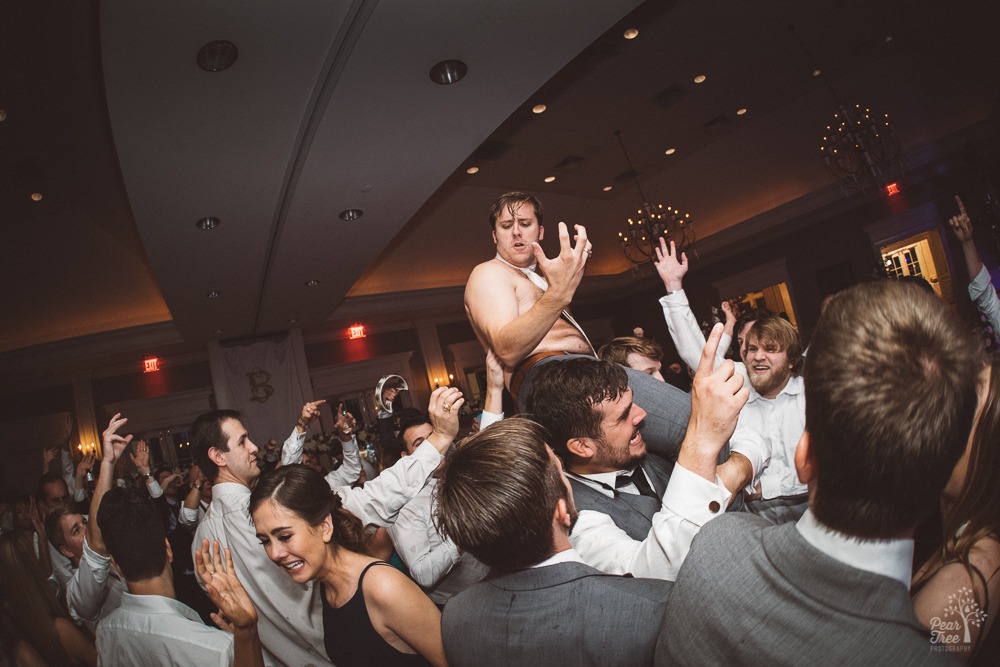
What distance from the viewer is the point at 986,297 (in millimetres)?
3701

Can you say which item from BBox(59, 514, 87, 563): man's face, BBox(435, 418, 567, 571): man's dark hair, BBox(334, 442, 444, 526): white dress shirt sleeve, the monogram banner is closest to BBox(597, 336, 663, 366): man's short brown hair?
BBox(334, 442, 444, 526): white dress shirt sleeve

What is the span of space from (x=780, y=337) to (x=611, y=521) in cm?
197

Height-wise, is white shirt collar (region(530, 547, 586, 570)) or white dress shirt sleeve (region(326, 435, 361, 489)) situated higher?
white dress shirt sleeve (region(326, 435, 361, 489))

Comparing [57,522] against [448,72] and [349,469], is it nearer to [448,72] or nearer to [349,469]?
[349,469]

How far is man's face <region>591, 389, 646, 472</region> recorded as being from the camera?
5.65 feet

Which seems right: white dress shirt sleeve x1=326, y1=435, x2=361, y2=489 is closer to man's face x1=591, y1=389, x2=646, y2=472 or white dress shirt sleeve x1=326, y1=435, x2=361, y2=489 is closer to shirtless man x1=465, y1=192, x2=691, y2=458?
shirtless man x1=465, y1=192, x2=691, y2=458

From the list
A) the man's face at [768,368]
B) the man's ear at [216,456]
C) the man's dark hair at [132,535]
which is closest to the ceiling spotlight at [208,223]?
the man's ear at [216,456]

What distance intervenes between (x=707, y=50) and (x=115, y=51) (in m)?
5.61

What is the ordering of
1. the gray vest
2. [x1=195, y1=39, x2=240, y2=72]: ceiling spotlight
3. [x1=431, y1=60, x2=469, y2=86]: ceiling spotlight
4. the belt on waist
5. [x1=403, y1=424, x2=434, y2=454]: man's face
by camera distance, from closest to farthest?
the gray vest → the belt on waist → [x1=195, y1=39, x2=240, y2=72]: ceiling spotlight → [x1=403, y1=424, x2=434, y2=454]: man's face → [x1=431, y1=60, x2=469, y2=86]: ceiling spotlight

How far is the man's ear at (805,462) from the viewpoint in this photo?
31.4 inches

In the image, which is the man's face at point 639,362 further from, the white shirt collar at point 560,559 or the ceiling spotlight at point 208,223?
the ceiling spotlight at point 208,223

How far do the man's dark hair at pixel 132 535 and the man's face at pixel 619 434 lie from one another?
174 centimetres

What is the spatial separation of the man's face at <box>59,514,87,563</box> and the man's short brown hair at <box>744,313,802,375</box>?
415cm

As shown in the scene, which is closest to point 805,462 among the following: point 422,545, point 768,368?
point 422,545
